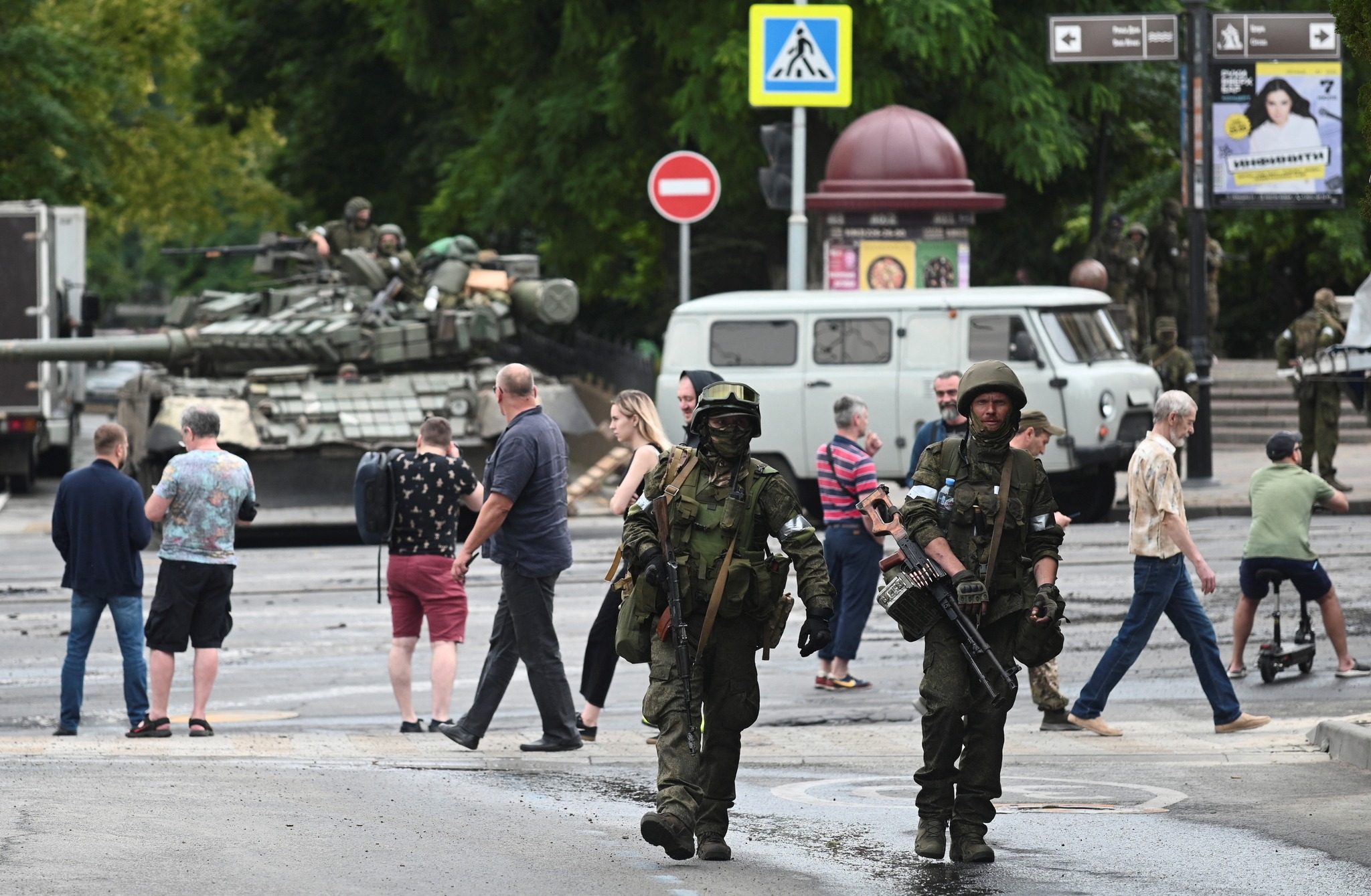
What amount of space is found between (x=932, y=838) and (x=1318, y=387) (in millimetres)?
13870

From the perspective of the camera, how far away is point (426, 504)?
419 inches

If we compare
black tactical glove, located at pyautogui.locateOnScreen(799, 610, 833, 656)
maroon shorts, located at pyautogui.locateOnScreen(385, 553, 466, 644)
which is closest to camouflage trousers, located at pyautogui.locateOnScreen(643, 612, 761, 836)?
black tactical glove, located at pyautogui.locateOnScreen(799, 610, 833, 656)

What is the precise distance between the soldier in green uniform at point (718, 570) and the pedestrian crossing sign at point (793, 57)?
13.1 metres

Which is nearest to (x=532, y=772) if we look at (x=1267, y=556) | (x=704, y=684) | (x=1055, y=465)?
(x=704, y=684)

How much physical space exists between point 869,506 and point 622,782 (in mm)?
2278

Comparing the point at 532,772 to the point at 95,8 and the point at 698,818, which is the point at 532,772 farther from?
the point at 95,8

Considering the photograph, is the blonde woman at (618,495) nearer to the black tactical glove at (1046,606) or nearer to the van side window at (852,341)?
the black tactical glove at (1046,606)

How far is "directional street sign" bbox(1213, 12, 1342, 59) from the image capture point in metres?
20.2

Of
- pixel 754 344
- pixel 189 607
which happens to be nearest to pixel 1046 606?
pixel 189 607

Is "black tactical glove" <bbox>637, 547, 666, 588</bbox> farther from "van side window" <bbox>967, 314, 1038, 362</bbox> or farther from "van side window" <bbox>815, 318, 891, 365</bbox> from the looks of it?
"van side window" <bbox>815, 318, 891, 365</bbox>

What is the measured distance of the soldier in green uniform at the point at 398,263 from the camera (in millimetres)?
21984

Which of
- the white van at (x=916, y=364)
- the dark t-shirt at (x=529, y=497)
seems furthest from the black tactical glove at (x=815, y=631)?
the white van at (x=916, y=364)

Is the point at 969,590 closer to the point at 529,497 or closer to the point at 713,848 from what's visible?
the point at 713,848

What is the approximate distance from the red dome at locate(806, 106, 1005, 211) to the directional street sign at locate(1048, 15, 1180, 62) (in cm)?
184
